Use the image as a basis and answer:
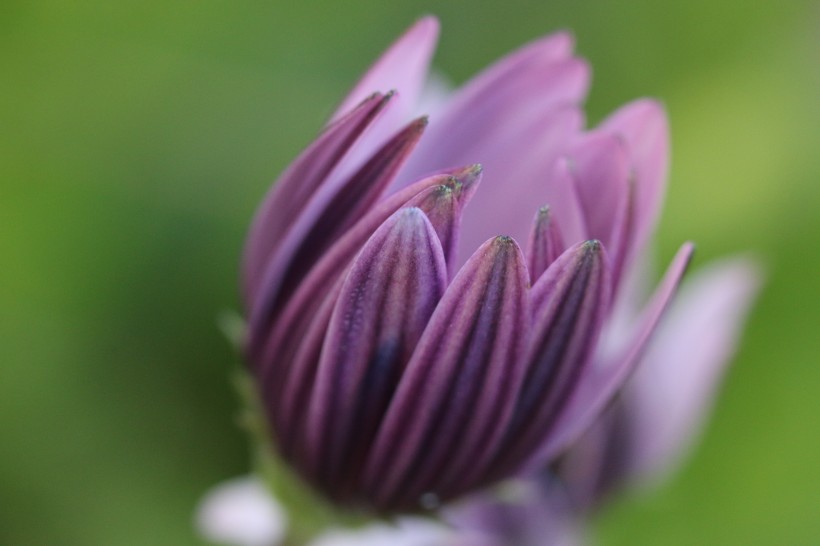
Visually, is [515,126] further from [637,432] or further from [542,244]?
[637,432]

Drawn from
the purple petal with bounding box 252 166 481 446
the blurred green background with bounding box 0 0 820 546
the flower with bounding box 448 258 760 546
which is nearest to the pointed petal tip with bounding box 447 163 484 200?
the purple petal with bounding box 252 166 481 446

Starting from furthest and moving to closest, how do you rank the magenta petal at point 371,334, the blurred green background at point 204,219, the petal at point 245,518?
the blurred green background at point 204,219 → the petal at point 245,518 → the magenta petal at point 371,334

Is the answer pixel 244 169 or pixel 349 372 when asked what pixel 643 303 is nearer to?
pixel 349 372

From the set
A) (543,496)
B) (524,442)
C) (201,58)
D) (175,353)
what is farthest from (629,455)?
(201,58)

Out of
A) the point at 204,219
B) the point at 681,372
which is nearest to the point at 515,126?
the point at 681,372

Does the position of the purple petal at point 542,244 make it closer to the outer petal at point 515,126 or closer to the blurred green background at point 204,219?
the outer petal at point 515,126

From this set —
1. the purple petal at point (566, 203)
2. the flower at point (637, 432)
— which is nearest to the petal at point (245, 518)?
the flower at point (637, 432)
